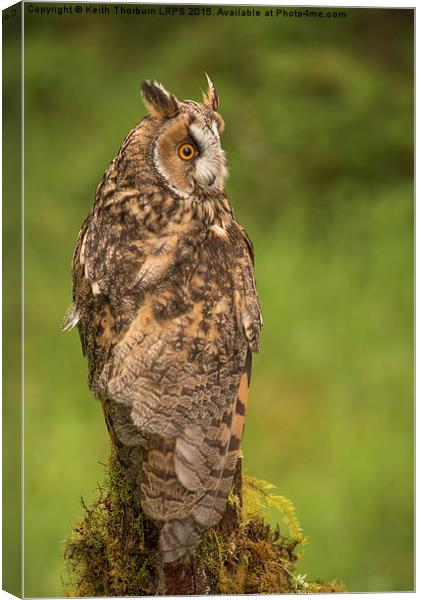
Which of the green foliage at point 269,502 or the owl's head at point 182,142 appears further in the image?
the green foliage at point 269,502

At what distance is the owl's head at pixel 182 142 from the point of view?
11.0ft

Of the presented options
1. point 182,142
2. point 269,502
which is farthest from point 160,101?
point 269,502

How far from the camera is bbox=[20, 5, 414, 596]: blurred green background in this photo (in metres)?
3.85

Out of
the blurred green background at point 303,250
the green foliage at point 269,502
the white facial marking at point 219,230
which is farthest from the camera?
the blurred green background at point 303,250

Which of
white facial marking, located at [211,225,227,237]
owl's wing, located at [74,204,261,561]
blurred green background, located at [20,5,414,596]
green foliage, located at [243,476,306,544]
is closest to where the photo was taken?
owl's wing, located at [74,204,261,561]

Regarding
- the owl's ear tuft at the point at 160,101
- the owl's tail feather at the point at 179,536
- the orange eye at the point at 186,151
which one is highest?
the owl's ear tuft at the point at 160,101

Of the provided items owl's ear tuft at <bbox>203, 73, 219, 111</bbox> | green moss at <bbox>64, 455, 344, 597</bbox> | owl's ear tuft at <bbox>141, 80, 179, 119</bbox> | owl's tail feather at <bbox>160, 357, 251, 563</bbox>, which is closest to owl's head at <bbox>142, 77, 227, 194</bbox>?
owl's ear tuft at <bbox>141, 80, 179, 119</bbox>

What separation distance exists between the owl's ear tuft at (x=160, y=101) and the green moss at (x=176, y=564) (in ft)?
3.79

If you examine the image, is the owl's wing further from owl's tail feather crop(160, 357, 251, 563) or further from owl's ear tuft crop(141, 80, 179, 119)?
owl's ear tuft crop(141, 80, 179, 119)

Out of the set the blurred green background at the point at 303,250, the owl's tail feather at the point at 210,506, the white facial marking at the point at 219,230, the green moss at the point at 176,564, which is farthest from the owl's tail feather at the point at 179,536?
the white facial marking at the point at 219,230

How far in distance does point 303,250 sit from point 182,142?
1.64 metres

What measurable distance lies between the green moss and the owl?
154 mm

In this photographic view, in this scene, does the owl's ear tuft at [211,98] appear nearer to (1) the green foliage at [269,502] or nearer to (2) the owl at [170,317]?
(2) the owl at [170,317]

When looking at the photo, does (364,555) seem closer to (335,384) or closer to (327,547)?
(327,547)
